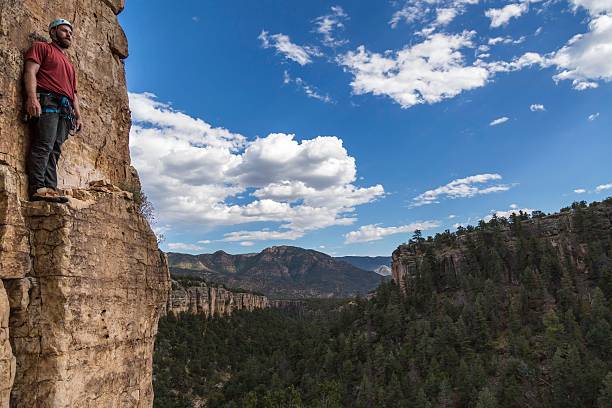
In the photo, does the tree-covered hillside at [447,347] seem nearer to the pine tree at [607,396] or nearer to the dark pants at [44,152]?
the pine tree at [607,396]

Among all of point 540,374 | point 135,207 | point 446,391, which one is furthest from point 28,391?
point 540,374

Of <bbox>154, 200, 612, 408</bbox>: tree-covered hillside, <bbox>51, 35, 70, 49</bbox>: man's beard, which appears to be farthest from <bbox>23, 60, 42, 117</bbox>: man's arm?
<bbox>154, 200, 612, 408</bbox>: tree-covered hillside

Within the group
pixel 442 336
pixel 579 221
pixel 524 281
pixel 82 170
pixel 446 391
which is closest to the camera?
pixel 82 170

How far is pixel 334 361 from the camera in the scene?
66438 mm

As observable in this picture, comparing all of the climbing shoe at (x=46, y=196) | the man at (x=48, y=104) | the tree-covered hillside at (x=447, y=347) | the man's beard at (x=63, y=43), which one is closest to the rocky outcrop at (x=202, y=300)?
the tree-covered hillside at (x=447, y=347)

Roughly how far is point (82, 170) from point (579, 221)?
312ft

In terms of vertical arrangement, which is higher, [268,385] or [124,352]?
[124,352]

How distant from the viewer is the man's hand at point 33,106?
573cm

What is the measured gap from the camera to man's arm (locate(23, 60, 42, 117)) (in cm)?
574

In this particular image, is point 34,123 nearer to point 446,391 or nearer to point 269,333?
point 446,391

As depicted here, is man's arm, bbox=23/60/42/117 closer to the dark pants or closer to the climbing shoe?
the dark pants

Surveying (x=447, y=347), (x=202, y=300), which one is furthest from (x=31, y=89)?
(x=202, y=300)

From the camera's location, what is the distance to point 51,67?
6098mm

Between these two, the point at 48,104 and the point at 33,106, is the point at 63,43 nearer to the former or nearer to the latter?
the point at 48,104
